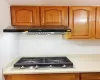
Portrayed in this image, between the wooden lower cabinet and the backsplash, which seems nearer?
the wooden lower cabinet

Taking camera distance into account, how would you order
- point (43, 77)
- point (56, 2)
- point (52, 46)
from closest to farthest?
point (43, 77) → point (56, 2) → point (52, 46)

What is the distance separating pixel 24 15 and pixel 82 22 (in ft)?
3.05

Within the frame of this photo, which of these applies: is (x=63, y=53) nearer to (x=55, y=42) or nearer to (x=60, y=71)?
(x=55, y=42)

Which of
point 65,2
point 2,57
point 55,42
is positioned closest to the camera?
point 2,57

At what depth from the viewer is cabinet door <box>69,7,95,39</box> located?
2668 millimetres

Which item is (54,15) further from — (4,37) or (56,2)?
(4,37)

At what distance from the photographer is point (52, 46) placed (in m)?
3.01

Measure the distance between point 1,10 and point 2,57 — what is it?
0.63 metres

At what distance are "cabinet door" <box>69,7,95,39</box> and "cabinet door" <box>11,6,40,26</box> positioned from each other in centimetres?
57

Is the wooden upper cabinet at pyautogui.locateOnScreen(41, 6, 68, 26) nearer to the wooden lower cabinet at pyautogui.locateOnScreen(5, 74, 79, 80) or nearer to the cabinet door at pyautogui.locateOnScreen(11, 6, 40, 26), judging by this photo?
the cabinet door at pyautogui.locateOnScreen(11, 6, 40, 26)

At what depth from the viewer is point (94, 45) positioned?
302 centimetres

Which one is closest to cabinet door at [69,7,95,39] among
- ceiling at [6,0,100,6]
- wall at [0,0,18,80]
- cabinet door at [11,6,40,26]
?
ceiling at [6,0,100,6]

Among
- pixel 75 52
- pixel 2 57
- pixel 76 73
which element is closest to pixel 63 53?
pixel 75 52

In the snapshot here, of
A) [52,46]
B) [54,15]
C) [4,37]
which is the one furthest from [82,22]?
[4,37]
